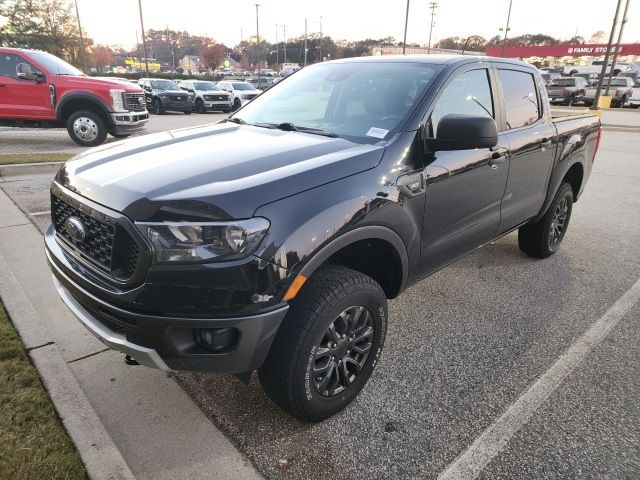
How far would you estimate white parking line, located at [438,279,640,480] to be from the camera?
7.06 feet

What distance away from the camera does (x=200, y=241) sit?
1.86 meters

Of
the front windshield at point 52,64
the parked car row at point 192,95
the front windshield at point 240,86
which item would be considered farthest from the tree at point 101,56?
the front windshield at point 52,64

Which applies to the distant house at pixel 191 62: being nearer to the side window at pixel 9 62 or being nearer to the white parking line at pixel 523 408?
the side window at pixel 9 62

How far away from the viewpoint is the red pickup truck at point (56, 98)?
10.1 meters

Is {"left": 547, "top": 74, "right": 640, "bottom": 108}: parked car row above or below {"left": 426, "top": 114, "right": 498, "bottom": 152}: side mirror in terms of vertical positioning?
below

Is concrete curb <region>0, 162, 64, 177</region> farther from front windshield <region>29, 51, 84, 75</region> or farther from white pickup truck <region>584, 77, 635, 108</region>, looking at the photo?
white pickup truck <region>584, 77, 635, 108</region>

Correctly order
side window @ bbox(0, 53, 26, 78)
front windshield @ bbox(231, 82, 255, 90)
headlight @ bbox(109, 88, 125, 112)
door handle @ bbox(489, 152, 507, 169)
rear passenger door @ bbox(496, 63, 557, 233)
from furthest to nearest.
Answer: front windshield @ bbox(231, 82, 255, 90), headlight @ bbox(109, 88, 125, 112), side window @ bbox(0, 53, 26, 78), rear passenger door @ bbox(496, 63, 557, 233), door handle @ bbox(489, 152, 507, 169)

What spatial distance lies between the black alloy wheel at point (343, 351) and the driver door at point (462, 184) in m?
0.66

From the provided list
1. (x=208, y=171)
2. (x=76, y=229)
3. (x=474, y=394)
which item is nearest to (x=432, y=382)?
(x=474, y=394)

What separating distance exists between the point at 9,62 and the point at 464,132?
1111 centimetres

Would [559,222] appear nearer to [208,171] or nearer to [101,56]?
[208,171]

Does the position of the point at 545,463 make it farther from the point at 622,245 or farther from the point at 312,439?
the point at 622,245

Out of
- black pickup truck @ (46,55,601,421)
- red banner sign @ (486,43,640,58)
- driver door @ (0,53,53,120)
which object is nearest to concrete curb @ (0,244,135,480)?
black pickup truck @ (46,55,601,421)

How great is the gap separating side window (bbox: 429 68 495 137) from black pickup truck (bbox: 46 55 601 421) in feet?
0.05
